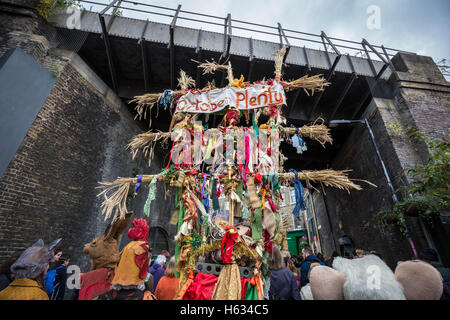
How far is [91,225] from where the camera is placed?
7.22m

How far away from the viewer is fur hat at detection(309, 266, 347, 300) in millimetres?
1505

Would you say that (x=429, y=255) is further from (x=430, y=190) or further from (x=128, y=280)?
(x=128, y=280)

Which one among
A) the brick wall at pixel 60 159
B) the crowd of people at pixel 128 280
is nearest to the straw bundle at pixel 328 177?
the crowd of people at pixel 128 280

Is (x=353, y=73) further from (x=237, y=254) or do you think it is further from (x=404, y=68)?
(x=237, y=254)

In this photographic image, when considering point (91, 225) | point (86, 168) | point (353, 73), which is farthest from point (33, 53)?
point (353, 73)

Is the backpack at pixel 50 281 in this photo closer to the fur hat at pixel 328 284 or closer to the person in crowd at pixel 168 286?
the person in crowd at pixel 168 286

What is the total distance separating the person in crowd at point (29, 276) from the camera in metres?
2.22

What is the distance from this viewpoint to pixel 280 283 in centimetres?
347

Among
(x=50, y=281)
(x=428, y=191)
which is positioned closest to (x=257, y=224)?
(x=50, y=281)

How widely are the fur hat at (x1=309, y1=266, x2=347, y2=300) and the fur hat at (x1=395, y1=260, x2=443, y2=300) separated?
0.38 meters

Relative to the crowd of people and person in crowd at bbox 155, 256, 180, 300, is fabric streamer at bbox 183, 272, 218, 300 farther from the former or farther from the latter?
person in crowd at bbox 155, 256, 180, 300

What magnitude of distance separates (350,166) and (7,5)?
50.7 feet

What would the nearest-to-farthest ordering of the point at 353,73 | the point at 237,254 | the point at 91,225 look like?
the point at 237,254, the point at 91,225, the point at 353,73

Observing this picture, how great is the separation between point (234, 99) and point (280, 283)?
11.5 ft
